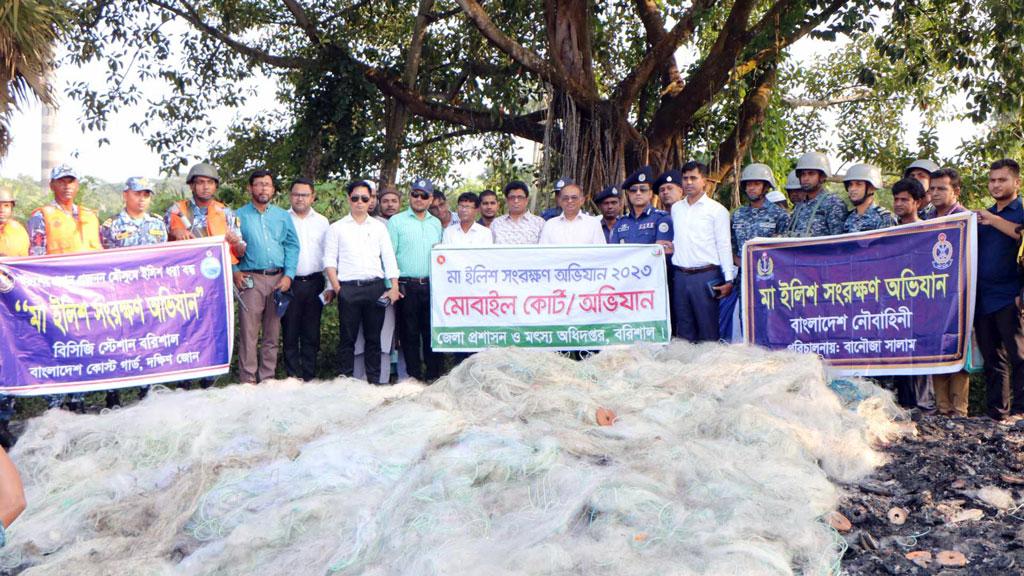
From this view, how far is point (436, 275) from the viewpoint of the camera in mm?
8578

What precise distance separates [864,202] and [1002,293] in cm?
133

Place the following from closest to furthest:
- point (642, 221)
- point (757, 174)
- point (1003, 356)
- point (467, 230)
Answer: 1. point (1003, 356)
2. point (757, 174)
3. point (642, 221)
4. point (467, 230)

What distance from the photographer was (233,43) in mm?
13734

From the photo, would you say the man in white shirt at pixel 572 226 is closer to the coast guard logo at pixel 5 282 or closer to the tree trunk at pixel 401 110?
the coast guard logo at pixel 5 282

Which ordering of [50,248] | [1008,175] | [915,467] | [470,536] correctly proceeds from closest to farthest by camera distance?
[470,536], [915,467], [1008,175], [50,248]

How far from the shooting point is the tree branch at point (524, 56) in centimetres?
1171

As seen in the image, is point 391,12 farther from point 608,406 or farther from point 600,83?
point 608,406

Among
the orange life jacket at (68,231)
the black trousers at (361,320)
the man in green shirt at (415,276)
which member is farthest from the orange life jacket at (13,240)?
the man in green shirt at (415,276)

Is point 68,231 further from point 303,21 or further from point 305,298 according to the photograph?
point 303,21

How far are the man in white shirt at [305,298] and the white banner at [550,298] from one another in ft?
3.28

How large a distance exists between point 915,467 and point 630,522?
2.33 m

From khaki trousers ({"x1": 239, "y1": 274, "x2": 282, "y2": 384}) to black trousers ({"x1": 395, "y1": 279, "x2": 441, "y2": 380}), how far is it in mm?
1090

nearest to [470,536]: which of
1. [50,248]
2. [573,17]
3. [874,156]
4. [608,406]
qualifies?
[608,406]

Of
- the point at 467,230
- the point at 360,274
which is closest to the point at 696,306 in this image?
the point at 467,230
